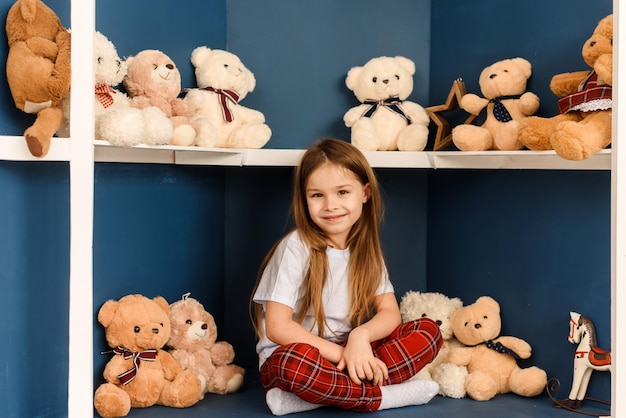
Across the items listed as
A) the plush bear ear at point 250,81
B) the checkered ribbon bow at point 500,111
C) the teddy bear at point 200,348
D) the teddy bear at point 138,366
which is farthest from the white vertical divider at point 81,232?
the checkered ribbon bow at point 500,111

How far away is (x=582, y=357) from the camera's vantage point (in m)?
1.98

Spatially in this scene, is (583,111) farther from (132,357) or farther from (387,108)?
(132,357)

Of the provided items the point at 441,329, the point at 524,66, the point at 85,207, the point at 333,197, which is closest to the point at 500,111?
the point at 524,66

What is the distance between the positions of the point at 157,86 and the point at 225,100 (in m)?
0.25

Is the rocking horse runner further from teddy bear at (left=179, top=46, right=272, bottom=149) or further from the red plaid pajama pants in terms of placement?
teddy bear at (left=179, top=46, right=272, bottom=149)

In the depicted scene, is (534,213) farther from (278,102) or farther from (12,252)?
(12,252)

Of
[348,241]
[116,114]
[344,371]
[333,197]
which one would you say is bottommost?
[344,371]

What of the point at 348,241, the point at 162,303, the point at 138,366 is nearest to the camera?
the point at 138,366

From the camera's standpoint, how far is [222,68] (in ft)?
7.43

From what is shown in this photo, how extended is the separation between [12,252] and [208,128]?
22.2 inches

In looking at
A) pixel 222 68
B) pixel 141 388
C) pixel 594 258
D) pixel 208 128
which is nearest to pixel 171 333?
pixel 141 388

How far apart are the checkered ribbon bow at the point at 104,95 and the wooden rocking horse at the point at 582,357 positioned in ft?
3.79
